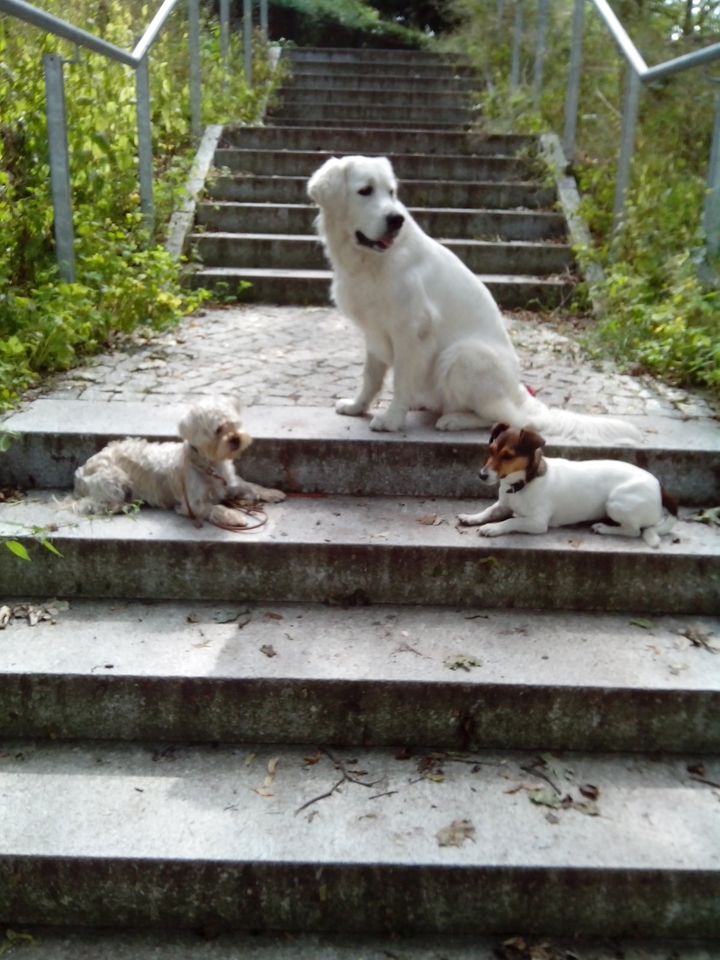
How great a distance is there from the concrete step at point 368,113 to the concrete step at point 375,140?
1.06 metres

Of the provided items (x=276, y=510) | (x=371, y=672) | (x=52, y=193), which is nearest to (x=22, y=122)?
(x=52, y=193)

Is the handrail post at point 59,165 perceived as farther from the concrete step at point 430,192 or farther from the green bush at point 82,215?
the concrete step at point 430,192

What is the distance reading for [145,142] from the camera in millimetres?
5773

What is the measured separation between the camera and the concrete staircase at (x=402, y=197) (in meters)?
6.10

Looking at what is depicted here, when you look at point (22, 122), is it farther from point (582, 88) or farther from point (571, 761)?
point (582, 88)

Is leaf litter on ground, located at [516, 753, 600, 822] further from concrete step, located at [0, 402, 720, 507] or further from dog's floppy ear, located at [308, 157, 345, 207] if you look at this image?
dog's floppy ear, located at [308, 157, 345, 207]

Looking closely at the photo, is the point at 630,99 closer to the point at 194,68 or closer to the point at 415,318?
the point at 415,318

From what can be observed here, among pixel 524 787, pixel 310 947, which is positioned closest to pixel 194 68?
pixel 524 787

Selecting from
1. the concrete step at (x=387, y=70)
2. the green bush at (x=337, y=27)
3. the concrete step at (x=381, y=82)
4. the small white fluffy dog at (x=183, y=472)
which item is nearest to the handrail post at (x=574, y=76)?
the concrete step at (x=381, y=82)

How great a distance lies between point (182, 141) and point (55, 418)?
4540 millimetres

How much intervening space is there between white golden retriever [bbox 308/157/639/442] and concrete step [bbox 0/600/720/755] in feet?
4.02

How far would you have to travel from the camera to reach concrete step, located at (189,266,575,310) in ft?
19.7

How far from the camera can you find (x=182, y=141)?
743 cm

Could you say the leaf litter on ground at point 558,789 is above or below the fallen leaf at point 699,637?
below
